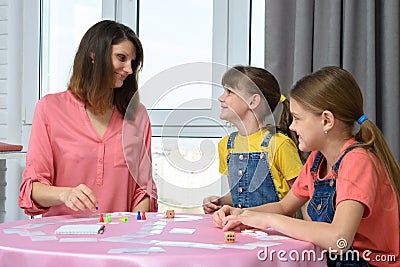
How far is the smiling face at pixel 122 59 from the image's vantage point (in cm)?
209

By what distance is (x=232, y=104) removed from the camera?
2014 mm

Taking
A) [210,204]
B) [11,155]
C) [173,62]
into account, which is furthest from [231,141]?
[11,155]

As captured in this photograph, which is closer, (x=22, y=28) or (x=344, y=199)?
(x=344, y=199)

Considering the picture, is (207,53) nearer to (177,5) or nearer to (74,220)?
(177,5)

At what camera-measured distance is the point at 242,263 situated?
118cm

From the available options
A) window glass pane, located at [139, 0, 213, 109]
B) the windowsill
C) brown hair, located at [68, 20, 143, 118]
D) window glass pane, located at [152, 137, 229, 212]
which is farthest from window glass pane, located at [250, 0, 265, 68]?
the windowsill

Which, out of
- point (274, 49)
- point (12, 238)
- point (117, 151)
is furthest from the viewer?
point (274, 49)

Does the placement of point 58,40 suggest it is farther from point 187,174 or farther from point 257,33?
point 187,174

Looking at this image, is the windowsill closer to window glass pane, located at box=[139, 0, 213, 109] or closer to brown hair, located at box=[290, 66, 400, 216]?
window glass pane, located at box=[139, 0, 213, 109]

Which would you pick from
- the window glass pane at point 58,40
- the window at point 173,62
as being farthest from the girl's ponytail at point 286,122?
the window glass pane at point 58,40

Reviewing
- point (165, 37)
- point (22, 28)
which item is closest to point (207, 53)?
point (165, 37)

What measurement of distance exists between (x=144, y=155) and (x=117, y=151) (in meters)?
0.10

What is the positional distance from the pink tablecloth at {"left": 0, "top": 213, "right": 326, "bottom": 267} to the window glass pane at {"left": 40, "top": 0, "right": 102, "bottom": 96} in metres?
1.93

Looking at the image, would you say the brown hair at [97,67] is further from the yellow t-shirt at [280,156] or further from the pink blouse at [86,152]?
the yellow t-shirt at [280,156]
